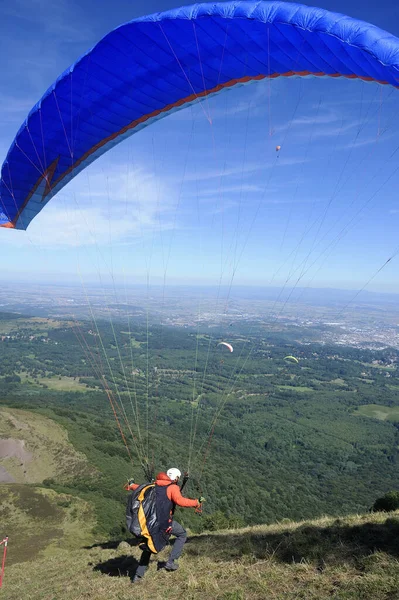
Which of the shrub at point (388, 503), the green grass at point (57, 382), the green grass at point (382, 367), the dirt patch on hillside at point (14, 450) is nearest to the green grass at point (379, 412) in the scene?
the green grass at point (382, 367)

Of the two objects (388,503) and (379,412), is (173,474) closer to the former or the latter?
(388,503)

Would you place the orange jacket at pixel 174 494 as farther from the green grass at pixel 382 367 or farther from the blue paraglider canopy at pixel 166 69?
the green grass at pixel 382 367

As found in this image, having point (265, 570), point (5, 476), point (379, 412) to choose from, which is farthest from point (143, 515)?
point (379, 412)

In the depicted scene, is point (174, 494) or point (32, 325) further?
point (32, 325)

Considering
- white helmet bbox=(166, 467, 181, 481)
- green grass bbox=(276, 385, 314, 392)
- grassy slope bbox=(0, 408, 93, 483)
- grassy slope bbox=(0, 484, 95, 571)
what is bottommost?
green grass bbox=(276, 385, 314, 392)

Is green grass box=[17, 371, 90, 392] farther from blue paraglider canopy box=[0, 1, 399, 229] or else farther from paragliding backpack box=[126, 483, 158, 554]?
paragliding backpack box=[126, 483, 158, 554]

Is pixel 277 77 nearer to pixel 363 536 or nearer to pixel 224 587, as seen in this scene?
pixel 363 536

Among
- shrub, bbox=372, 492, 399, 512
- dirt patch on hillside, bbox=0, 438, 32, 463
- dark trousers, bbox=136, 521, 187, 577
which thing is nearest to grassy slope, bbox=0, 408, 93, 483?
dirt patch on hillside, bbox=0, 438, 32, 463
